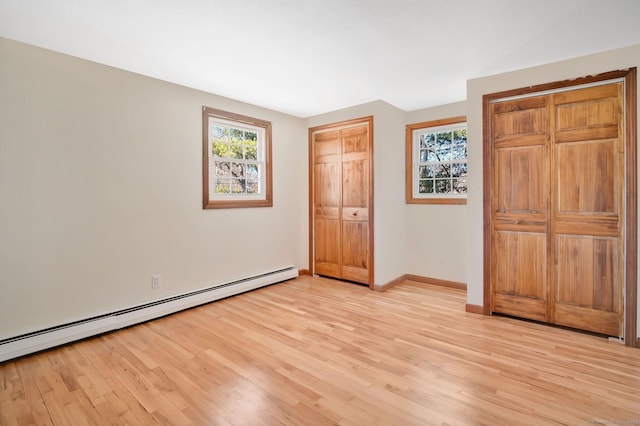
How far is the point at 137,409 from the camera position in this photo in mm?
1862

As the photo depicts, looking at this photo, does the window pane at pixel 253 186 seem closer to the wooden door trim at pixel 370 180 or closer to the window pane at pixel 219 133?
the window pane at pixel 219 133

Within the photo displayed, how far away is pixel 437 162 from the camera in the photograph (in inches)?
178

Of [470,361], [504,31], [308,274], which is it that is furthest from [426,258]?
[504,31]

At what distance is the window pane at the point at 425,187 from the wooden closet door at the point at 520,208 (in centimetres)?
134

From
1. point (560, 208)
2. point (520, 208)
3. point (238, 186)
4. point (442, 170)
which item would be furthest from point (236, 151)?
point (560, 208)

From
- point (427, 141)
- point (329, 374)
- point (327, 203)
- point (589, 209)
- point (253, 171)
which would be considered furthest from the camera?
point (327, 203)

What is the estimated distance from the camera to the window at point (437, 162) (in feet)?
14.2

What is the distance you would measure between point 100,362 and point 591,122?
4632 millimetres

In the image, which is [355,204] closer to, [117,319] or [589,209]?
[589,209]

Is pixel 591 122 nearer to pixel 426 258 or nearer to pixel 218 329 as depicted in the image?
pixel 426 258

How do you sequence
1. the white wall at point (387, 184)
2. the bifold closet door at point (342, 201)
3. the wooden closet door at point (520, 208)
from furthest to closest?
the bifold closet door at point (342, 201) → the white wall at point (387, 184) → the wooden closet door at point (520, 208)

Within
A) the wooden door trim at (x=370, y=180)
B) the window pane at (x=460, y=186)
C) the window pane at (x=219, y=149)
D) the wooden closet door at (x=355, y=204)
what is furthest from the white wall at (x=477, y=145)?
the window pane at (x=219, y=149)

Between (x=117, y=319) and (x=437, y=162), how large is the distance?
434 centimetres

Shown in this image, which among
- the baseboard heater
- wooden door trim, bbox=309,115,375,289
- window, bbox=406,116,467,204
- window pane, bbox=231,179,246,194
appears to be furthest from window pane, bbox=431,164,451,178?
the baseboard heater
